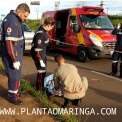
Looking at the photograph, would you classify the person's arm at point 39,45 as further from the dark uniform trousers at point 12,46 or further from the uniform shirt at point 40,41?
the dark uniform trousers at point 12,46

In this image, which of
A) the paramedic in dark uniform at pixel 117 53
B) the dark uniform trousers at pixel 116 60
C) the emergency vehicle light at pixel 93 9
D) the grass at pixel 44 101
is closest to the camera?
the grass at pixel 44 101

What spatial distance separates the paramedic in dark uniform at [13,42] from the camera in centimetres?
838

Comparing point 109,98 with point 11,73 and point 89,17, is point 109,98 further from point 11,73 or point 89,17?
point 89,17

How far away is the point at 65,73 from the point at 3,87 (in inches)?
81.3

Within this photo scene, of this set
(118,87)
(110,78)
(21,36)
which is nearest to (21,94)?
(21,36)

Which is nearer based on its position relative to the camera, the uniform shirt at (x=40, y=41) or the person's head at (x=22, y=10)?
the person's head at (x=22, y=10)

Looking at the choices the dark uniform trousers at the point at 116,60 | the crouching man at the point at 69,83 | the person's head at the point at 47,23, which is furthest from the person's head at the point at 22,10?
the dark uniform trousers at the point at 116,60

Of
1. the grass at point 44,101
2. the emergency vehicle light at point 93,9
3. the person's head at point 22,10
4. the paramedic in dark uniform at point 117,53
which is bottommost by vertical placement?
the grass at point 44,101

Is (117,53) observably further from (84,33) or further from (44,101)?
(44,101)

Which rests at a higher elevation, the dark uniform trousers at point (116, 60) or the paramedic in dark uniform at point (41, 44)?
the paramedic in dark uniform at point (41, 44)

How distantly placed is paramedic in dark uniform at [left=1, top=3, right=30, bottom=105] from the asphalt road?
1.27 metres

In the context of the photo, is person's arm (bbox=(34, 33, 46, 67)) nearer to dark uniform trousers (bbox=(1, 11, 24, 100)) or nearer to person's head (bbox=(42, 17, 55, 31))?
person's head (bbox=(42, 17, 55, 31))

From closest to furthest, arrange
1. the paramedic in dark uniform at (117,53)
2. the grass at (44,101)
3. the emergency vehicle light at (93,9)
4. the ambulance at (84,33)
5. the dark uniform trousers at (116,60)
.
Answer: the grass at (44,101) → the paramedic in dark uniform at (117,53) → the dark uniform trousers at (116,60) → the ambulance at (84,33) → the emergency vehicle light at (93,9)

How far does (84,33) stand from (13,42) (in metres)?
9.23
